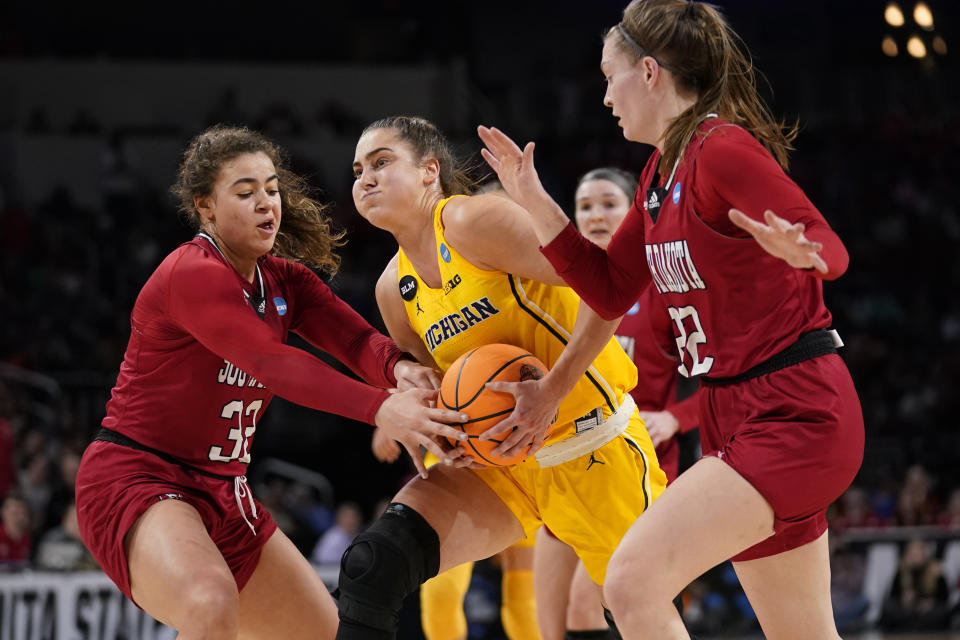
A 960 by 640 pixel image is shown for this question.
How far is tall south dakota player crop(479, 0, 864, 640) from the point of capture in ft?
9.56

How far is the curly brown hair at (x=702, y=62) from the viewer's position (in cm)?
328

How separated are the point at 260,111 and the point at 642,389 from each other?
1198cm

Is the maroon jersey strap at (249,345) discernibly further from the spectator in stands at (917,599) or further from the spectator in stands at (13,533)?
the spectator in stands at (917,599)

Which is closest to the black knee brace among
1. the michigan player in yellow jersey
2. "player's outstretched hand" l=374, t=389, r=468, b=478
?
the michigan player in yellow jersey

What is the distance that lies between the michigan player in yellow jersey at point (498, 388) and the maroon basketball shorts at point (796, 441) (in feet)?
2.02

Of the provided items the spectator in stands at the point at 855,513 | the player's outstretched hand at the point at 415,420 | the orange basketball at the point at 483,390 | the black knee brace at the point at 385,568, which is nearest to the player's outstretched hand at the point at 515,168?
the orange basketball at the point at 483,390

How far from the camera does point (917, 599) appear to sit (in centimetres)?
943

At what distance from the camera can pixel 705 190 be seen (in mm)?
3045

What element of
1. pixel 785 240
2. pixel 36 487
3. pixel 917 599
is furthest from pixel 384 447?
pixel 917 599

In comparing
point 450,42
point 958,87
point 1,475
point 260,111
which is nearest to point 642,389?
point 1,475

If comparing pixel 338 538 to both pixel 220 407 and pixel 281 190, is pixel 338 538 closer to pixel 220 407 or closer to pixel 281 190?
pixel 281 190

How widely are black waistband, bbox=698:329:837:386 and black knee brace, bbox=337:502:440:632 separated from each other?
3.96ft

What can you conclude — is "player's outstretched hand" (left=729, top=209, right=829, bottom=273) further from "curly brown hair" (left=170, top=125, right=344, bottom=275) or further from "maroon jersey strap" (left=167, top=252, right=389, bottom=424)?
"curly brown hair" (left=170, top=125, right=344, bottom=275)

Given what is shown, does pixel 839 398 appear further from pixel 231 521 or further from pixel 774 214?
pixel 231 521
